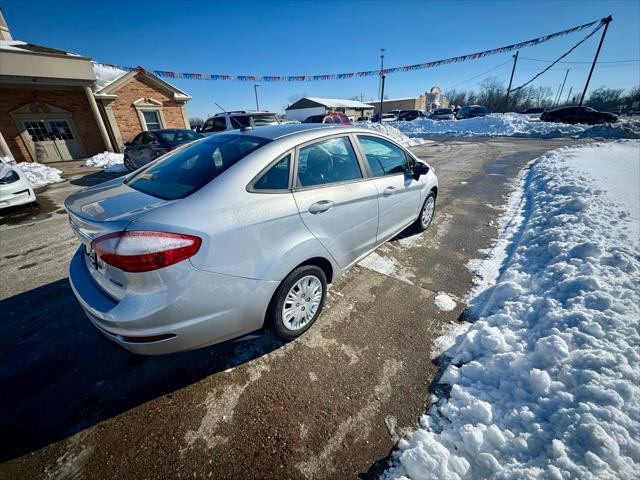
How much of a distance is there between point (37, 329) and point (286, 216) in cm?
285

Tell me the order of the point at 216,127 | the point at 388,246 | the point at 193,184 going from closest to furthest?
the point at 193,184 → the point at 388,246 → the point at 216,127

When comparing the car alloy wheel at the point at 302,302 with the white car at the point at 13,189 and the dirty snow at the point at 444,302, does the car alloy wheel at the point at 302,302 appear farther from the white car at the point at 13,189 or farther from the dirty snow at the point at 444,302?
the white car at the point at 13,189

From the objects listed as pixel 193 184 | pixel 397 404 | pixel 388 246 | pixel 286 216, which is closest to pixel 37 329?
pixel 193 184

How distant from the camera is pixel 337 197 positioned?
8.22 feet

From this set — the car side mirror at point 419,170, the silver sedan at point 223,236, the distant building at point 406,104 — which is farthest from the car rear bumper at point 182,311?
the distant building at point 406,104

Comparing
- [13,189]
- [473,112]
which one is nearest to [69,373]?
[13,189]

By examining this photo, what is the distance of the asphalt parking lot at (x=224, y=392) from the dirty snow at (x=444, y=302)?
2.6 inches

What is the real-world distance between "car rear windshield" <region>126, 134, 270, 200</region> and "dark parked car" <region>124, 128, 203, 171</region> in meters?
7.28

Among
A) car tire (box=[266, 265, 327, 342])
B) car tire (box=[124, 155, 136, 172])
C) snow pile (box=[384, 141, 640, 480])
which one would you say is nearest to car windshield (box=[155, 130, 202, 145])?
car tire (box=[124, 155, 136, 172])

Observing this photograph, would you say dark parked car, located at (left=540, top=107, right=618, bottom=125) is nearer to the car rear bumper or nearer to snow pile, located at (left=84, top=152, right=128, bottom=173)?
the car rear bumper

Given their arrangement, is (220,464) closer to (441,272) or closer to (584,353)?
(584,353)

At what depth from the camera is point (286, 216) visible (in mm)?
2070

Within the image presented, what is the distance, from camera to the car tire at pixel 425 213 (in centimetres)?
439

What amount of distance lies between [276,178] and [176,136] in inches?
385
